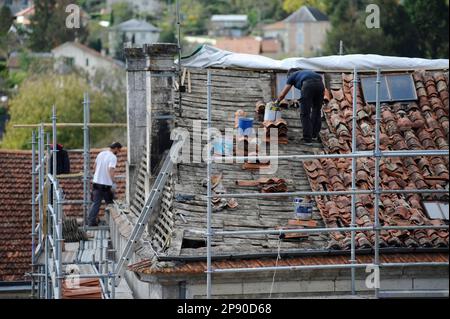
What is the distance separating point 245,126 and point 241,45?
89.5 metres

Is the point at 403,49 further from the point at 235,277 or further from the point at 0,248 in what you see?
the point at 235,277

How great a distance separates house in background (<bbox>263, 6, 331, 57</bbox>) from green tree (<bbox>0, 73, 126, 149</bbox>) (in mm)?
33533

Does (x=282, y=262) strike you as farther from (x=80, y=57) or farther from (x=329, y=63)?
(x=80, y=57)

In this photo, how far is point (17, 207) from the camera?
29641 mm

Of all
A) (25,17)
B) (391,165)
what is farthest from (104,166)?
(25,17)

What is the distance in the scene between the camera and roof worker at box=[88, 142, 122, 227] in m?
25.4

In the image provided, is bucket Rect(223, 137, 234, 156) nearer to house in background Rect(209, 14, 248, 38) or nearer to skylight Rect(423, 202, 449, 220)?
skylight Rect(423, 202, 449, 220)

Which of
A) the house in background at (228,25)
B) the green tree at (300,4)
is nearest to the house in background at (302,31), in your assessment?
the green tree at (300,4)

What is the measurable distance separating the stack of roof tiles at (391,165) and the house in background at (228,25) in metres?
111

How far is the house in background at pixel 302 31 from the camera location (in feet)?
375

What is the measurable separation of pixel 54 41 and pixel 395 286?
9261 cm

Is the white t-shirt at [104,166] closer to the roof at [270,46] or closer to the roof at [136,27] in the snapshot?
the roof at [270,46]
